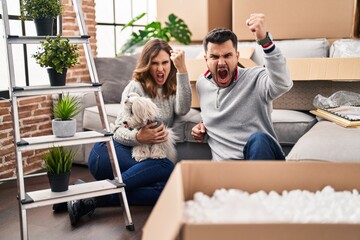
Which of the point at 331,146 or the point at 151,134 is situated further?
the point at 151,134

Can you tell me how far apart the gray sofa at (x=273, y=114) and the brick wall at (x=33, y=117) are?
36 centimetres

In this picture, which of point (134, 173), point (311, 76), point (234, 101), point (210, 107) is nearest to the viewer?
point (234, 101)

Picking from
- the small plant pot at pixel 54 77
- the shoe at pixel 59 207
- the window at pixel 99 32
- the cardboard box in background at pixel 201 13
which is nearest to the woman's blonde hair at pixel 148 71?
the small plant pot at pixel 54 77

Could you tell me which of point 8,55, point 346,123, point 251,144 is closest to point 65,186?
point 8,55

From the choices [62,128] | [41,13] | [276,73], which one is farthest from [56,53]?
[276,73]

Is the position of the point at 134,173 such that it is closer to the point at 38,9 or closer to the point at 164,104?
the point at 164,104

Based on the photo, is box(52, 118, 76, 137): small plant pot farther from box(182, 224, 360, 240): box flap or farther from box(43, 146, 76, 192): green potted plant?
box(182, 224, 360, 240): box flap

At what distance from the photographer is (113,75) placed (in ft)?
11.3

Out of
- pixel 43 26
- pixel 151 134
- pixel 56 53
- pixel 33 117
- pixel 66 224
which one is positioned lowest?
pixel 66 224

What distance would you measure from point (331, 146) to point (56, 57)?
1.34 m

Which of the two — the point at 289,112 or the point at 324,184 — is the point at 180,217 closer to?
the point at 324,184

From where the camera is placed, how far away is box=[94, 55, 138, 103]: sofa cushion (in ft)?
11.1

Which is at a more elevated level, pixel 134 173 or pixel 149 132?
pixel 149 132

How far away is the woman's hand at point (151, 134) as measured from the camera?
7.77 ft
